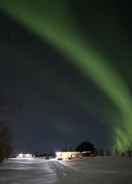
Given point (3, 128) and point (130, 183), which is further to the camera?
point (3, 128)

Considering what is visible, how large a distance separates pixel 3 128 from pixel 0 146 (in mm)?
25665

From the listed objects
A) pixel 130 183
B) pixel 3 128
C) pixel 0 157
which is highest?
pixel 3 128

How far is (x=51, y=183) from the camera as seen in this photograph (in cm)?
3222

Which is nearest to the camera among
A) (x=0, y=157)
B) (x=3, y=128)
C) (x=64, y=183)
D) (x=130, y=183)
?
(x=130, y=183)

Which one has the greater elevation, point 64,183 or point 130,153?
point 130,153

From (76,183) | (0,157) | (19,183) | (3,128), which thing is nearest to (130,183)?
(76,183)

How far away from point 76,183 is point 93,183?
42.6 inches

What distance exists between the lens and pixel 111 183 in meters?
30.0

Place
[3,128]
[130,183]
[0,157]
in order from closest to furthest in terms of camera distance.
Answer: [130,183], [0,157], [3,128]

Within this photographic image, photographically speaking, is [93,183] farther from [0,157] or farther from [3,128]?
Answer: [3,128]

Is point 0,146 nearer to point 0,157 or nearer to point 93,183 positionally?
point 0,157

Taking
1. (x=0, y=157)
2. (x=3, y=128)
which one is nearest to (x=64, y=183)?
(x=0, y=157)

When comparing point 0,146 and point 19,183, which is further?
point 0,146

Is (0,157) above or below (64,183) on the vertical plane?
above
